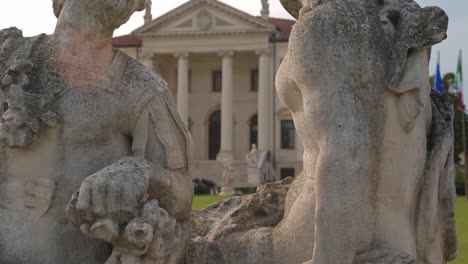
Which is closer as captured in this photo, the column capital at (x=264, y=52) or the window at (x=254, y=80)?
the column capital at (x=264, y=52)

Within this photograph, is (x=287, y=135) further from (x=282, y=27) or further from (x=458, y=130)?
(x=458, y=130)

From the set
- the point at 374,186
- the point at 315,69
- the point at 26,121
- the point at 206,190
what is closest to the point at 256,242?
the point at 374,186

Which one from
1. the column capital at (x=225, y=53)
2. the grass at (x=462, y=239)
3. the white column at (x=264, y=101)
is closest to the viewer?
the grass at (x=462, y=239)

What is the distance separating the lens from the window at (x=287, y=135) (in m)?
49.8

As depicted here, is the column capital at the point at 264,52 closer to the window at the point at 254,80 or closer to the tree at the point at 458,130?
the window at the point at 254,80

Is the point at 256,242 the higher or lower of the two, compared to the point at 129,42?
lower

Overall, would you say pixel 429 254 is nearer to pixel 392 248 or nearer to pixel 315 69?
pixel 392 248

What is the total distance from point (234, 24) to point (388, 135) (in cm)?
4880

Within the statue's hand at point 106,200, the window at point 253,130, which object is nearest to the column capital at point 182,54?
the window at point 253,130

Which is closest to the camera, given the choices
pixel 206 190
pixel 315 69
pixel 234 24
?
pixel 315 69

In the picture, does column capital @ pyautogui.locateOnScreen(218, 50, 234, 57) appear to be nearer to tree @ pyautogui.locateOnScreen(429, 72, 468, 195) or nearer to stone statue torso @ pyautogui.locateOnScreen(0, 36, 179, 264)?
tree @ pyautogui.locateOnScreen(429, 72, 468, 195)

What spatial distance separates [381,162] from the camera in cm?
213

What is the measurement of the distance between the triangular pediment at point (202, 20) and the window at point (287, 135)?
7.63m

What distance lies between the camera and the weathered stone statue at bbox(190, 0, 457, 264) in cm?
202
